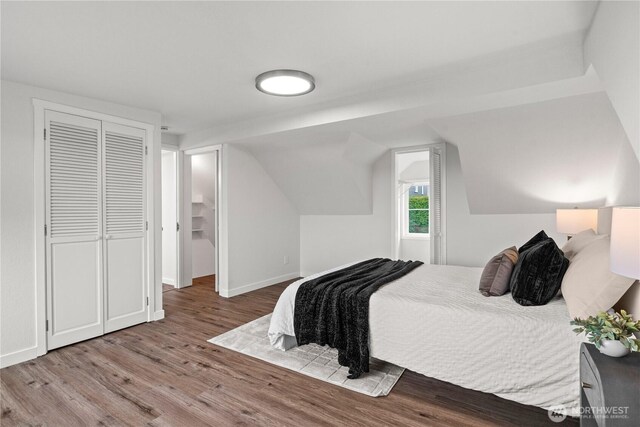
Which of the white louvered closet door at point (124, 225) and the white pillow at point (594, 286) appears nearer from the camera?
the white pillow at point (594, 286)

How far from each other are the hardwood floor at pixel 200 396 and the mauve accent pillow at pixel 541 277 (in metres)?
0.69

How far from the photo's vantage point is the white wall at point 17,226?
107 inches

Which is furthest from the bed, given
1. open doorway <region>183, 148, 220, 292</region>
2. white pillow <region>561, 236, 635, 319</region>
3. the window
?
A: open doorway <region>183, 148, 220, 292</region>

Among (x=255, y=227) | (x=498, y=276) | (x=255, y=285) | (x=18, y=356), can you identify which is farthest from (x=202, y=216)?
(x=498, y=276)

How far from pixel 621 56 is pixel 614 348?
1324 mm

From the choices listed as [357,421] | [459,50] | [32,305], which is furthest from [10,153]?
[459,50]

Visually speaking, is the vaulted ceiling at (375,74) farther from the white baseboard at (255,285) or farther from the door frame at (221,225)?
the white baseboard at (255,285)

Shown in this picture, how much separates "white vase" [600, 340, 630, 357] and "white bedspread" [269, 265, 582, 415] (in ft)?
1.24

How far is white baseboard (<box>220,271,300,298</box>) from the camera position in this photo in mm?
4652

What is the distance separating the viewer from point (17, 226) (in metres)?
2.78

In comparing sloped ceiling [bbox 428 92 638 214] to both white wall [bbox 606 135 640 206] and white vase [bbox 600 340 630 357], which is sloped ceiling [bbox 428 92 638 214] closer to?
white wall [bbox 606 135 640 206]

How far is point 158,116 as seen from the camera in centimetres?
379

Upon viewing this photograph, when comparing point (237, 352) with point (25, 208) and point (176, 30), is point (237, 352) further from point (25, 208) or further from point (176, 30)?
point (176, 30)

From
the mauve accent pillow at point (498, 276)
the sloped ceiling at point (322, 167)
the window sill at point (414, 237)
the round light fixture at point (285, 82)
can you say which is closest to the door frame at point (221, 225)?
the sloped ceiling at point (322, 167)
